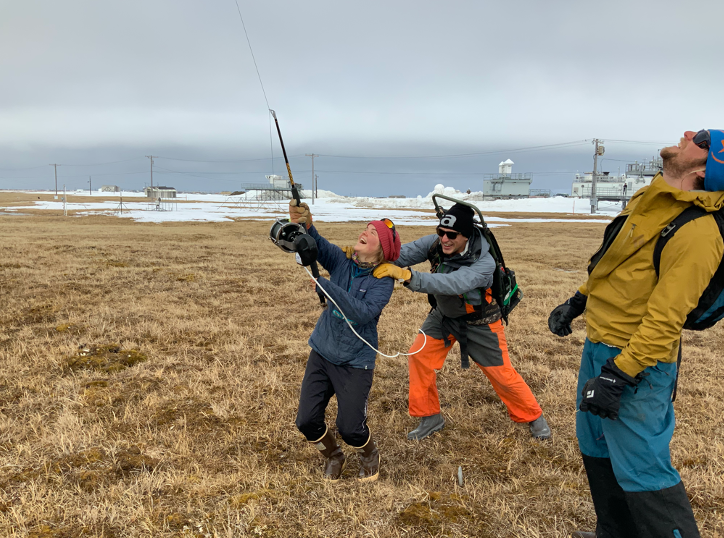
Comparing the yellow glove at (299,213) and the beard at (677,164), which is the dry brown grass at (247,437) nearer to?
the yellow glove at (299,213)

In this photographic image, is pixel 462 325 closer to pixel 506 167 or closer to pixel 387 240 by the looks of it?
pixel 387 240

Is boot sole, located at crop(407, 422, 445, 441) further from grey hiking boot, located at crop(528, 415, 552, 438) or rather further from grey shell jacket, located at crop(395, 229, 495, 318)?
grey shell jacket, located at crop(395, 229, 495, 318)

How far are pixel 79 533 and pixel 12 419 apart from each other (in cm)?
214

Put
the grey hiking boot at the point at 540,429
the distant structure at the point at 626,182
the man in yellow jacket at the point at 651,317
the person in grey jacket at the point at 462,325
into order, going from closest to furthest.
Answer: the man in yellow jacket at the point at 651,317
the person in grey jacket at the point at 462,325
the grey hiking boot at the point at 540,429
the distant structure at the point at 626,182

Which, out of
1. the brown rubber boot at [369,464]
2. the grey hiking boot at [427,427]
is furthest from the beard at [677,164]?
the grey hiking boot at [427,427]

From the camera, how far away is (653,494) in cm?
238

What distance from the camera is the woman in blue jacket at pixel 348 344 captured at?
3.37 metres

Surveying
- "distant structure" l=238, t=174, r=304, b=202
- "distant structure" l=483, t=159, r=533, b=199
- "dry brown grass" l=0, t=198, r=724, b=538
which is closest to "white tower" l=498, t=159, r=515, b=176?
"distant structure" l=483, t=159, r=533, b=199

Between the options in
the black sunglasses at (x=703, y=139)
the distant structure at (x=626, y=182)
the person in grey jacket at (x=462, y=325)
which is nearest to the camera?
the black sunglasses at (x=703, y=139)

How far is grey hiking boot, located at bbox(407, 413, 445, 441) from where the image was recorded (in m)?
4.55

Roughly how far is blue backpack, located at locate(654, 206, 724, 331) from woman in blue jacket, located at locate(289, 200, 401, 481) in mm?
1712

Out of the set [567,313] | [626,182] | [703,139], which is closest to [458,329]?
[567,313]

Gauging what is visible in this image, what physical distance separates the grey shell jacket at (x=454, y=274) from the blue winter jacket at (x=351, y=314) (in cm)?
30

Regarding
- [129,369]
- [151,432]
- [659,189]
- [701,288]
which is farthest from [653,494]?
[129,369]
